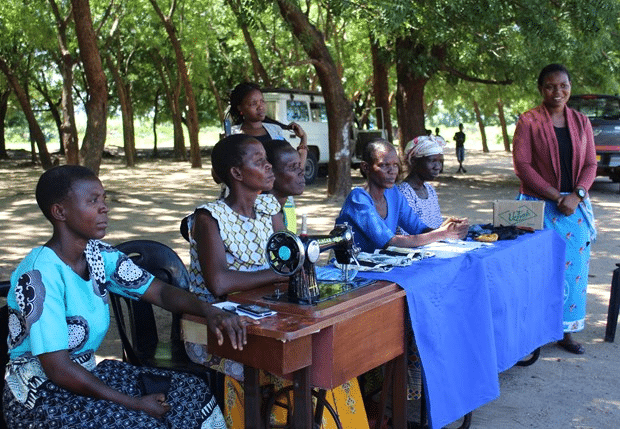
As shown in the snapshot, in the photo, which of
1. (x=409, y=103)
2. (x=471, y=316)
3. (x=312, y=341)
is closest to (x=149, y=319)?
(x=312, y=341)

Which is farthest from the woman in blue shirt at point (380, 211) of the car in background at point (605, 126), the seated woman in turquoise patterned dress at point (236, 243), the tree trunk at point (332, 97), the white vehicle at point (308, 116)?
the white vehicle at point (308, 116)

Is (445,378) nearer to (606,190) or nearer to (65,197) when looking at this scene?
(65,197)

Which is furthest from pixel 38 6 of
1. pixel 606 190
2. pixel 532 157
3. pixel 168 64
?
pixel 532 157

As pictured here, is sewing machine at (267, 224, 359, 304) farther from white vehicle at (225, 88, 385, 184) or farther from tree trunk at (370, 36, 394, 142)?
white vehicle at (225, 88, 385, 184)

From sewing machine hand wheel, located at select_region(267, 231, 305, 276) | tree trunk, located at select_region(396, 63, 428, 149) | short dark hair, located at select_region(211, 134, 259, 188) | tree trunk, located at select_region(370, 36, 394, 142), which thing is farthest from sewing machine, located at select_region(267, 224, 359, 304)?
tree trunk, located at select_region(396, 63, 428, 149)

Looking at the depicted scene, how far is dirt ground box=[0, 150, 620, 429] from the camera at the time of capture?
12.7ft

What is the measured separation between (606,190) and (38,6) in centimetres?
1450

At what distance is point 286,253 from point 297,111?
14605 millimetres

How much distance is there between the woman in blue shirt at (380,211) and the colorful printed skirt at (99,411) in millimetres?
1528

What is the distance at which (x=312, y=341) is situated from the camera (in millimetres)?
2543

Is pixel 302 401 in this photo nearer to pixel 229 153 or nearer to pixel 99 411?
pixel 99 411

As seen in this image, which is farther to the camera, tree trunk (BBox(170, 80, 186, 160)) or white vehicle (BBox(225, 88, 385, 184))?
tree trunk (BBox(170, 80, 186, 160))

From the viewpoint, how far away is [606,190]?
47.8 feet

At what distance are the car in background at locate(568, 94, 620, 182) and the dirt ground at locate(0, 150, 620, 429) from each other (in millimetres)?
611
